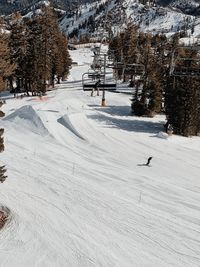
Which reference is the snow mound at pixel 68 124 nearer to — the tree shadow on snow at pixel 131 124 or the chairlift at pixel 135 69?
the tree shadow on snow at pixel 131 124

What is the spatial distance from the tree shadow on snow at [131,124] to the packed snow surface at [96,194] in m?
0.12

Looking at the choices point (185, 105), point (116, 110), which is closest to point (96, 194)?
point (185, 105)

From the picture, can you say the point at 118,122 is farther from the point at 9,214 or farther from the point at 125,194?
the point at 9,214

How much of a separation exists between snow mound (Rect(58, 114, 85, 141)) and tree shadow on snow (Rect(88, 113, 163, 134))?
3.34 metres

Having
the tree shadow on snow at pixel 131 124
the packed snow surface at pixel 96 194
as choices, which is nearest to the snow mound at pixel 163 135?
the packed snow surface at pixel 96 194

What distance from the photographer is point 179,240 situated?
17625mm

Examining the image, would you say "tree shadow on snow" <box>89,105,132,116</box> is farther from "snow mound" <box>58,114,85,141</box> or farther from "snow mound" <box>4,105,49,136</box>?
"snow mound" <box>4,105,49,136</box>

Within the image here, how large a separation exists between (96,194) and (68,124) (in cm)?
1468

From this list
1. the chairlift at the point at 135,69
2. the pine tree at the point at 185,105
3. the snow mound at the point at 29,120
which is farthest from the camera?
the chairlift at the point at 135,69

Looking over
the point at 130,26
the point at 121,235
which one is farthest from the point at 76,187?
the point at 130,26

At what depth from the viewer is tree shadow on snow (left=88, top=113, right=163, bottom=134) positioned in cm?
3800

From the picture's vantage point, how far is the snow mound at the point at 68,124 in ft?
113

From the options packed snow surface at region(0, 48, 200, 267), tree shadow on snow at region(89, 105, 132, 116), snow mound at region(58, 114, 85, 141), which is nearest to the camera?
packed snow surface at region(0, 48, 200, 267)

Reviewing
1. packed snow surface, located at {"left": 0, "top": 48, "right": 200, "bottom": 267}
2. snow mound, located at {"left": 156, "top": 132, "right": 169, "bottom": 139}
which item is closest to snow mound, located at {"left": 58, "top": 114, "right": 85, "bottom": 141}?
packed snow surface, located at {"left": 0, "top": 48, "right": 200, "bottom": 267}
